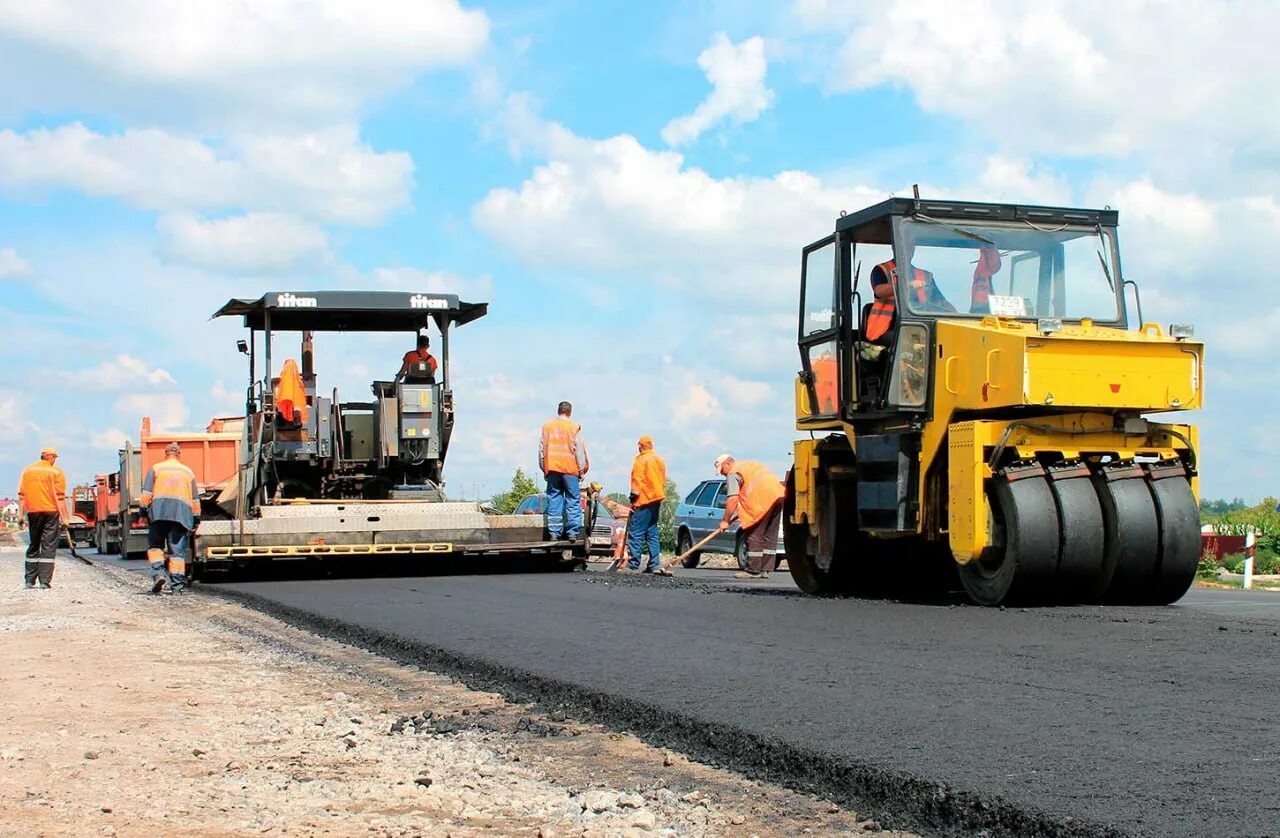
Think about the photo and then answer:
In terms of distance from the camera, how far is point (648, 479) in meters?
16.8

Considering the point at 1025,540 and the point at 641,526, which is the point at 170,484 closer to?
the point at 641,526

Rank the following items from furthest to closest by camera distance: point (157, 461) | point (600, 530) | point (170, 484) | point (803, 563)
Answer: point (157, 461) → point (600, 530) → point (170, 484) → point (803, 563)

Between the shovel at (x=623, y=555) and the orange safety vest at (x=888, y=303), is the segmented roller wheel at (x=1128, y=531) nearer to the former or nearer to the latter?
the orange safety vest at (x=888, y=303)

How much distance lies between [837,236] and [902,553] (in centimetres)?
245

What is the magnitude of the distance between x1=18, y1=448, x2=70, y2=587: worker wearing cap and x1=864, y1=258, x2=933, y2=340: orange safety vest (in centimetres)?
892

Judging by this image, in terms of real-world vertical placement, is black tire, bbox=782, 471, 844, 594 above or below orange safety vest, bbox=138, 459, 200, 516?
below

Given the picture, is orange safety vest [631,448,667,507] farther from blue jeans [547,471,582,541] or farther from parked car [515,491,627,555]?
parked car [515,491,627,555]

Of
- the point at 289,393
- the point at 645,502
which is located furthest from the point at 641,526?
the point at 289,393

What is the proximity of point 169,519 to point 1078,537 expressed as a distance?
847cm

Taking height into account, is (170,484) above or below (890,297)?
below

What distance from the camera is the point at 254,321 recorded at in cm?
1521

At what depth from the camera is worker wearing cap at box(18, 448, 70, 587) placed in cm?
1503

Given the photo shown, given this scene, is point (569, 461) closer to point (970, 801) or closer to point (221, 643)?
point (221, 643)

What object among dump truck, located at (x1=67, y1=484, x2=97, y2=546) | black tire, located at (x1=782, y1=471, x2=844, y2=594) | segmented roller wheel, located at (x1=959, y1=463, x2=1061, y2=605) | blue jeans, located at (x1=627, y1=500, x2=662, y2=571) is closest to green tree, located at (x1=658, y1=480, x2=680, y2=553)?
blue jeans, located at (x1=627, y1=500, x2=662, y2=571)
